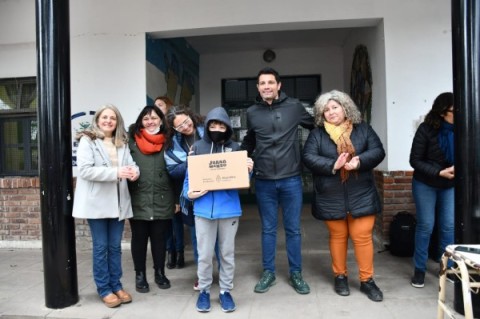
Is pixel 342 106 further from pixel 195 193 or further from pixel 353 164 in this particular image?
pixel 195 193

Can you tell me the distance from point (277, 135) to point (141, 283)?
6.28ft

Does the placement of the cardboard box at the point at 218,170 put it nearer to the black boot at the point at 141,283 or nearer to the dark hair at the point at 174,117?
the dark hair at the point at 174,117

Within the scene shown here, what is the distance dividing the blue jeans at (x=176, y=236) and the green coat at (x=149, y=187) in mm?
856

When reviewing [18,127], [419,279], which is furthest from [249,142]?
[18,127]

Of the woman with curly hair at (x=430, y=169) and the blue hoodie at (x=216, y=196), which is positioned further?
the woman with curly hair at (x=430, y=169)

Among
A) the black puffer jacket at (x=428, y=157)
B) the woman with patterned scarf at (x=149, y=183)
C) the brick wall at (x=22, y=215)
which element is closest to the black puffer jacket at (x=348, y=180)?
the black puffer jacket at (x=428, y=157)

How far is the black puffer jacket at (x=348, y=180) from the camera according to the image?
3320 millimetres

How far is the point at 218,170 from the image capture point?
3068 millimetres

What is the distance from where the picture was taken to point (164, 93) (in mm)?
5996

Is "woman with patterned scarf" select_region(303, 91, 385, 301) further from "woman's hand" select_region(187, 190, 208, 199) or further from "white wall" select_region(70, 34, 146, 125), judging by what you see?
"white wall" select_region(70, 34, 146, 125)

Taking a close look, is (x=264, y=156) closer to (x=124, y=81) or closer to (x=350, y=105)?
(x=350, y=105)

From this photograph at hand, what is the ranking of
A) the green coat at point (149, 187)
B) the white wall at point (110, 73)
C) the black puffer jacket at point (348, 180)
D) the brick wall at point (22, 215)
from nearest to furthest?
the black puffer jacket at point (348, 180)
the green coat at point (149, 187)
the white wall at point (110, 73)
the brick wall at point (22, 215)

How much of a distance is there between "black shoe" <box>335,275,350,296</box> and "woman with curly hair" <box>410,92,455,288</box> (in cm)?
70

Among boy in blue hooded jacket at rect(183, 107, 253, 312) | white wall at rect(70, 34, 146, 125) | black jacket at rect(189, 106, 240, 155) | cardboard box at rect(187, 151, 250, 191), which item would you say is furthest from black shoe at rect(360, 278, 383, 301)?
white wall at rect(70, 34, 146, 125)
